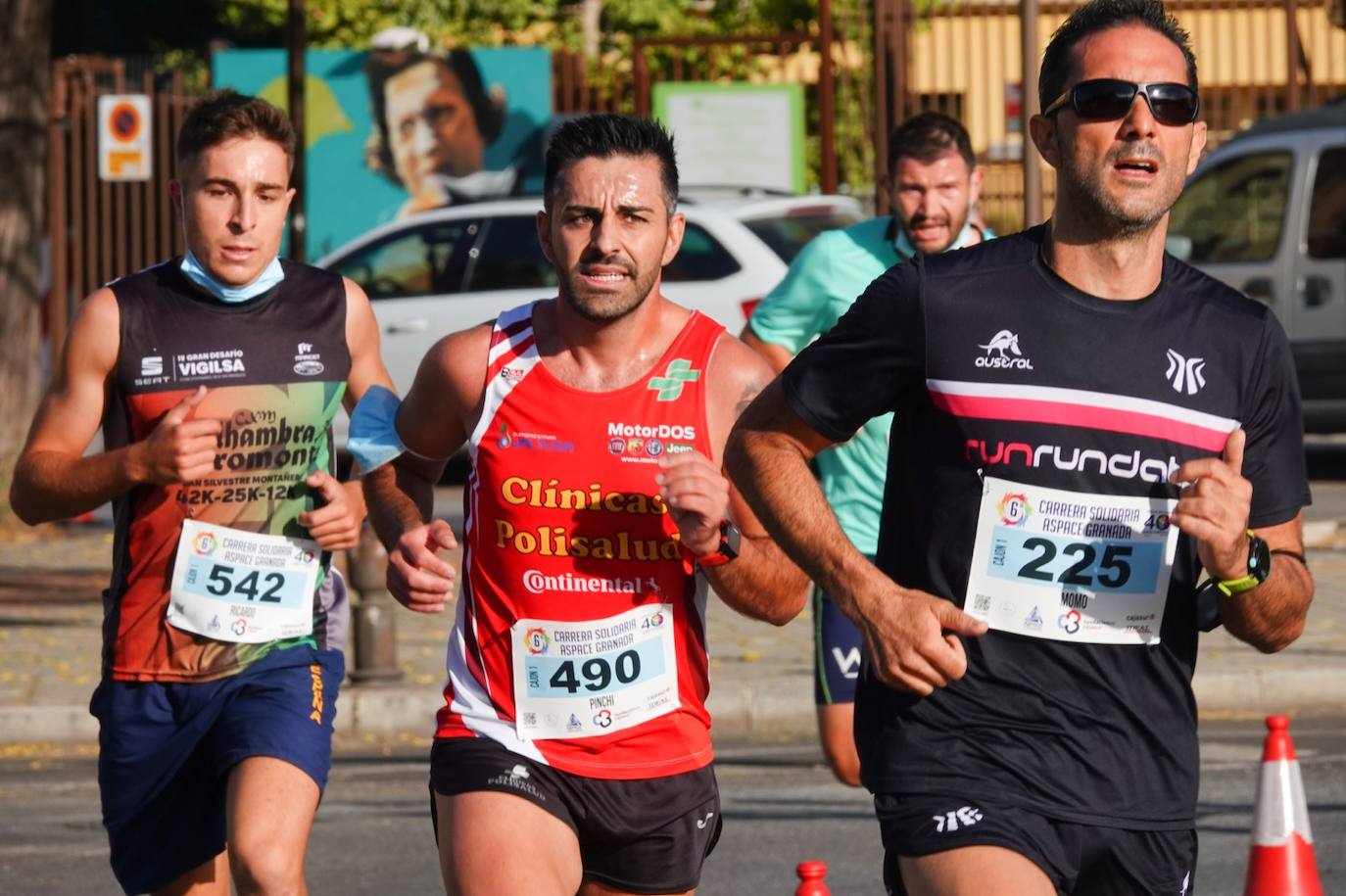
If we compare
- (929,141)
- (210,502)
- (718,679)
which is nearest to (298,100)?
(718,679)

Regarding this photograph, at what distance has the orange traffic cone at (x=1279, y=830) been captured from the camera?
212 inches

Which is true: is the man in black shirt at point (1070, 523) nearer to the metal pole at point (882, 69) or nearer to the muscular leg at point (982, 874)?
the muscular leg at point (982, 874)

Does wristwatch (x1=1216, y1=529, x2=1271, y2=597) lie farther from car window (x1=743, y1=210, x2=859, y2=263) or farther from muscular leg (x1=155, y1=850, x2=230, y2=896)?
car window (x1=743, y1=210, x2=859, y2=263)

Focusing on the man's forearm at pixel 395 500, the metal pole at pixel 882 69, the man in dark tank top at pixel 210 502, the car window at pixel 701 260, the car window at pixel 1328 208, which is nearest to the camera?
the man's forearm at pixel 395 500

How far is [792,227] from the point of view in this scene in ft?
52.0

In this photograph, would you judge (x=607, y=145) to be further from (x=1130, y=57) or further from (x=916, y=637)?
(x=916, y=637)

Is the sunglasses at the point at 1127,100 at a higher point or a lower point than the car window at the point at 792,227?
higher

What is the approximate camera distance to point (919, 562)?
391 centimetres

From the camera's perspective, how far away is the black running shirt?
3812mm

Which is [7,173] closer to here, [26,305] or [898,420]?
[26,305]

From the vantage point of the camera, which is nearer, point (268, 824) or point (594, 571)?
point (594, 571)

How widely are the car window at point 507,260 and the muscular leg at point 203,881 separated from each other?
11.2 metres

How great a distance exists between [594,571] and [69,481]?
1421 mm

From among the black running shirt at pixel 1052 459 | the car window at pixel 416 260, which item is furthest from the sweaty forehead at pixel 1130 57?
the car window at pixel 416 260
